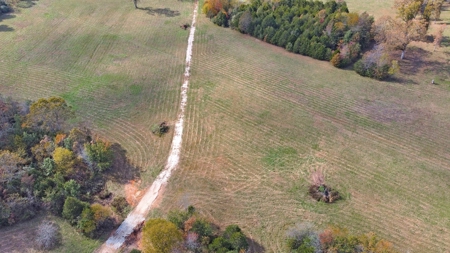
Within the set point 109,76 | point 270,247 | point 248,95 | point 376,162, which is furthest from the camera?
point 109,76

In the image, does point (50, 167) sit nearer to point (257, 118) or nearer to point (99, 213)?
point (99, 213)

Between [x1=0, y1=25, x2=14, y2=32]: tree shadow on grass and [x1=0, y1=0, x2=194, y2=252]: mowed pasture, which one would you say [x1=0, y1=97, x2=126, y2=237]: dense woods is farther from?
[x1=0, y1=25, x2=14, y2=32]: tree shadow on grass

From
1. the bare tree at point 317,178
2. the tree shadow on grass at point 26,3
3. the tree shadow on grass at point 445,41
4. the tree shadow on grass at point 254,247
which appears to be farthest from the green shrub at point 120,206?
the tree shadow on grass at point 26,3

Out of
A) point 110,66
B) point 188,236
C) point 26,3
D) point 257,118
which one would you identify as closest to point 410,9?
point 257,118

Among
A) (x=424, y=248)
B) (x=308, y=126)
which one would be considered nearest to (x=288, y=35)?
(x=308, y=126)

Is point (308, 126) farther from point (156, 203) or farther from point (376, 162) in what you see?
point (156, 203)

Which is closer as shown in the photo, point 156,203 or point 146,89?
point 156,203
